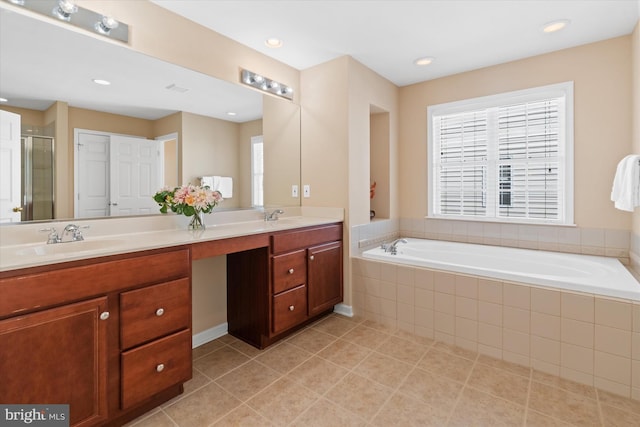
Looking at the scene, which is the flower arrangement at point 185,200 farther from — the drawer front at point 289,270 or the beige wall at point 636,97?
the beige wall at point 636,97

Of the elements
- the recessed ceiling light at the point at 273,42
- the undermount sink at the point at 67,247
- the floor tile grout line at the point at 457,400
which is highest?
the recessed ceiling light at the point at 273,42

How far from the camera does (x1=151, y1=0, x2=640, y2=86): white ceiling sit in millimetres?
2098

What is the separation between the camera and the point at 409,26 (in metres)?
2.36

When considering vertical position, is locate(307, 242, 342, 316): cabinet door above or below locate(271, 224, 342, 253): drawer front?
below

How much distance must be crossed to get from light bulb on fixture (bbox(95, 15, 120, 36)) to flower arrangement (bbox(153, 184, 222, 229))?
37.8 inches

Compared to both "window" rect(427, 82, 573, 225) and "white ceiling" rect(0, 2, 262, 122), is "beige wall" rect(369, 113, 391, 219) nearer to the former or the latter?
"window" rect(427, 82, 573, 225)

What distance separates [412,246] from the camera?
3.36m

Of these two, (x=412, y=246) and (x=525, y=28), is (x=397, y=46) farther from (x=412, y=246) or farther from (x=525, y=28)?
(x=412, y=246)

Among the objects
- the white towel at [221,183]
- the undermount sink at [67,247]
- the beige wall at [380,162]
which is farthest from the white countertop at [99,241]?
the beige wall at [380,162]

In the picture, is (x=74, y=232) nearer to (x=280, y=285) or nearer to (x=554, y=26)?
(x=280, y=285)

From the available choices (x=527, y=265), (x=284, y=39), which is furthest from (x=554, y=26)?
(x=284, y=39)

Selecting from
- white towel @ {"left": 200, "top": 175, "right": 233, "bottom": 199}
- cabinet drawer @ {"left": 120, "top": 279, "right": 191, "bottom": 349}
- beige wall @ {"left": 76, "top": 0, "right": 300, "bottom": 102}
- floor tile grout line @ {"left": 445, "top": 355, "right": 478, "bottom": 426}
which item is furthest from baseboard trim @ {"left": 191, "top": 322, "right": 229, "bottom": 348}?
beige wall @ {"left": 76, "top": 0, "right": 300, "bottom": 102}

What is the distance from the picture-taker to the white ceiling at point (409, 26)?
2098 mm

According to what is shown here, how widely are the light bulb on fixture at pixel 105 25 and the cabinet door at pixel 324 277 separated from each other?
194 cm
